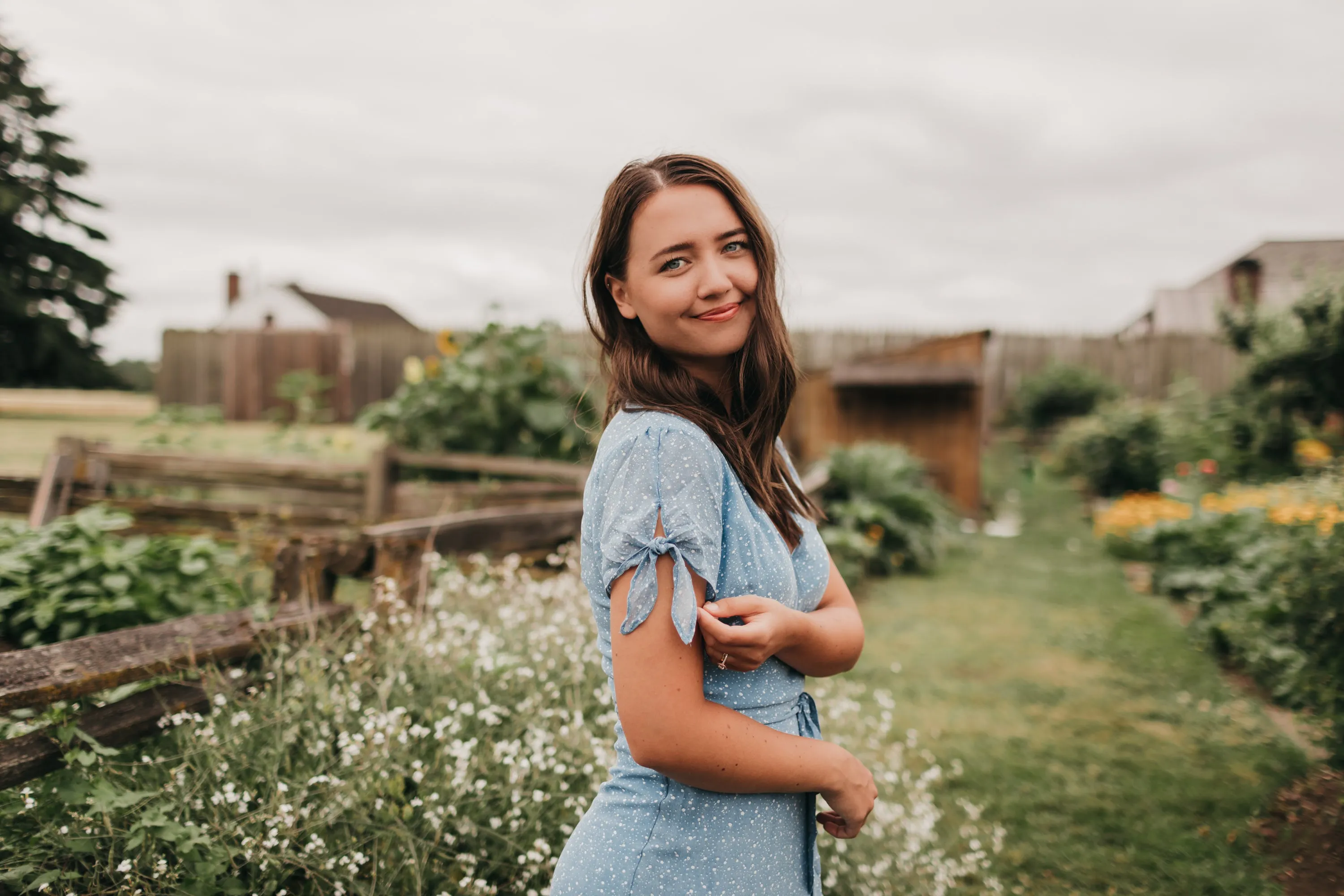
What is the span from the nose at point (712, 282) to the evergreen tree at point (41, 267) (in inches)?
1134

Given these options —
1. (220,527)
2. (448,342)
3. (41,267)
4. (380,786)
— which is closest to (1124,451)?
(448,342)

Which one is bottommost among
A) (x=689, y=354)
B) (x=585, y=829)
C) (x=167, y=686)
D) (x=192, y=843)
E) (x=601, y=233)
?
(x=192, y=843)

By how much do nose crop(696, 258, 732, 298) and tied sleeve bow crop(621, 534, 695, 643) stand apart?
16.3 inches

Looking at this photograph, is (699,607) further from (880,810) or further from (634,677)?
(880,810)

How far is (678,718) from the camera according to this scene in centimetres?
114

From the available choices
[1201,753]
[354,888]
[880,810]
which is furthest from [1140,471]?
[354,888]

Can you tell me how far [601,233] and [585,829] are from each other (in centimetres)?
95

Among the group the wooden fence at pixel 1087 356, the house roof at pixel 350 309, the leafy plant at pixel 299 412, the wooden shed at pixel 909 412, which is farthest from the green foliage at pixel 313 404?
the house roof at pixel 350 309

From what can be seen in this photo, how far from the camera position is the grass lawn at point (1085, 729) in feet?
10.2

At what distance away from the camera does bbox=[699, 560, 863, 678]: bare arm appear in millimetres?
1157

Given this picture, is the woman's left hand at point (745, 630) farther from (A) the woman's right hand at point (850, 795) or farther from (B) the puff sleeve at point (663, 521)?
(A) the woman's right hand at point (850, 795)

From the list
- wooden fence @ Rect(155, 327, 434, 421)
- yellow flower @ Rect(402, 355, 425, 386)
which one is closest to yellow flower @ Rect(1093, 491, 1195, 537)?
yellow flower @ Rect(402, 355, 425, 386)

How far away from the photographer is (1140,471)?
10562 mm

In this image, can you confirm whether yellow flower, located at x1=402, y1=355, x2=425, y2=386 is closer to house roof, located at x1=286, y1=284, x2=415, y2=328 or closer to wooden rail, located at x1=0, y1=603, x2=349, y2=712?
wooden rail, located at x1=0, y1=603, x2=349, y2=712
